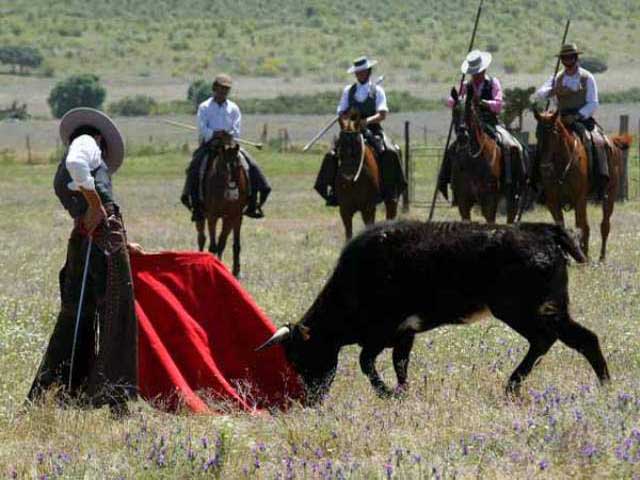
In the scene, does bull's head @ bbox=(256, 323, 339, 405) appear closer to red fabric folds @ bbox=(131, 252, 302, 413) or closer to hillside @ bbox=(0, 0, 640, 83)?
red fabric folds @ bbox=(131, 252, 302, 413)

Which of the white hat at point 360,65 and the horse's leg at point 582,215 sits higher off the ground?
the white hat at point 360,65

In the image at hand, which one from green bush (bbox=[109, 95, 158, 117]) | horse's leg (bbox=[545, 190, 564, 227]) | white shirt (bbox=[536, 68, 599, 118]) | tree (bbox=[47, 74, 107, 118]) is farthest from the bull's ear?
tree (bbox=[47, 74, 107, 118])

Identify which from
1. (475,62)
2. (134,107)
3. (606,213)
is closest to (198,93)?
(134,107)

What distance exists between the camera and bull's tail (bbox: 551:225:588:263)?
9.54 meters

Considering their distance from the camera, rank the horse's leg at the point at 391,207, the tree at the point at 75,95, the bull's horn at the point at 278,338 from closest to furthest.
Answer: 1. the bull's horn at the point at 278,338
2. the horse's leg at the point at 391,207
3. the tree at the point at 75,95

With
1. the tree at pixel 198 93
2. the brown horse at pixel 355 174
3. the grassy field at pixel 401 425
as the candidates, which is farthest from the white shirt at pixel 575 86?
the tree at pixel 198 93

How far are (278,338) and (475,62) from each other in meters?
9.33

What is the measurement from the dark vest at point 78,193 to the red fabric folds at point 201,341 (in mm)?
610

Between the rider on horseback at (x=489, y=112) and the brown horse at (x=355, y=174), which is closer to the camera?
the rider on horseback at (x=489, y=112)

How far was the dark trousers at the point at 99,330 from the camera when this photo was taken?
9078 millimetres

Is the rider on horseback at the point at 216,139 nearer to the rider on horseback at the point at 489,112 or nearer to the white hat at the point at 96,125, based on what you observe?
the rider on horseback at the point at 489,112

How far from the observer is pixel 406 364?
9938mm

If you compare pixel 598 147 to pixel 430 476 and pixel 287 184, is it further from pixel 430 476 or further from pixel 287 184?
pixel 287 184

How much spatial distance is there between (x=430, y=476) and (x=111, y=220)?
2.90 m
